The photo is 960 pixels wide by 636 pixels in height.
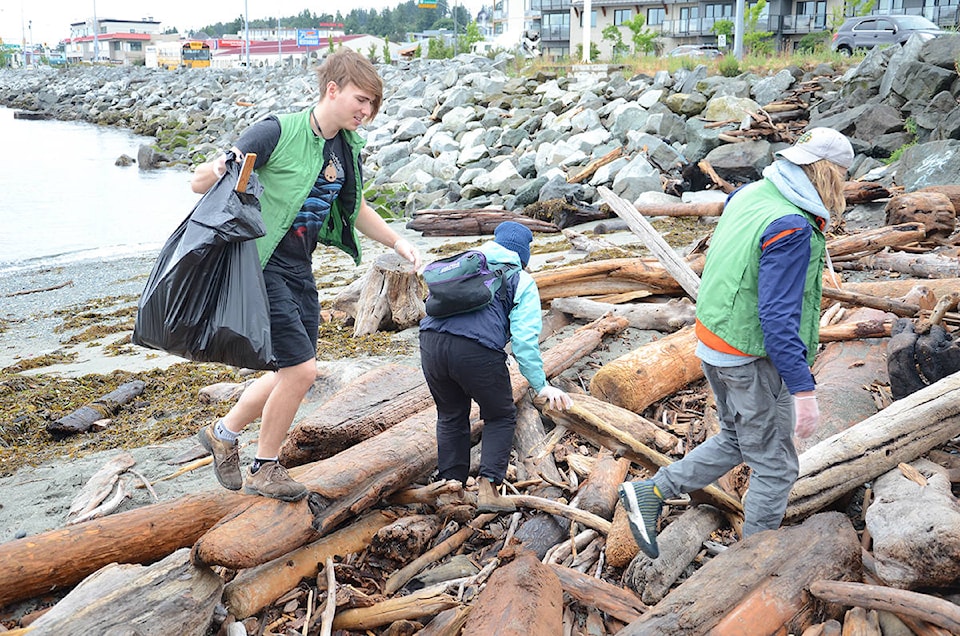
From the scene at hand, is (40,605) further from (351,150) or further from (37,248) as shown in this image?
(37,248)

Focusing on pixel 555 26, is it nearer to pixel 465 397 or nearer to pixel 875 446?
pixel 465 397

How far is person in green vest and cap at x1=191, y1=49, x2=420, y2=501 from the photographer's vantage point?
3617 millimetres

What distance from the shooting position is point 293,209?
365 cm

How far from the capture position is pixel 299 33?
341 feet

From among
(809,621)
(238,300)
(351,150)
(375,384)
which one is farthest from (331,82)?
(809,621)

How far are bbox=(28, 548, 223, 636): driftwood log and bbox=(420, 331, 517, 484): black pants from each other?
4.68 feet

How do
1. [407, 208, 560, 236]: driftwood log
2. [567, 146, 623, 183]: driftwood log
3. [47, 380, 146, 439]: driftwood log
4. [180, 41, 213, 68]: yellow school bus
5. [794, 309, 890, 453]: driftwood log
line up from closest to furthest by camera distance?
[794, 309, 890, 453]: driftwood log → [47, 380, 146, 439]: driftwood log → [407, 208, 560, 236]: driftwood log → [567, 146, 623, 183]: driftwood log → [180, 41, 213, 68]: yellow school bus

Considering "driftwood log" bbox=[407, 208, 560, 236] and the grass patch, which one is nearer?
the grass patch

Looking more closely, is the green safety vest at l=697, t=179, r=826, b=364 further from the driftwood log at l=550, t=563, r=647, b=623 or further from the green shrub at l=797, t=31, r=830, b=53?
the green shrub at l=797, t=31, r=830, b=53

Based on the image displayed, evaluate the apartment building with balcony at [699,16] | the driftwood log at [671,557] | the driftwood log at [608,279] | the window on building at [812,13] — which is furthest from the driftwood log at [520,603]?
the window on building at [812,13]

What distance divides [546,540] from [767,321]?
1.62 m

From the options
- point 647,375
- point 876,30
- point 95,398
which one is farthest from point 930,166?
point 876,30

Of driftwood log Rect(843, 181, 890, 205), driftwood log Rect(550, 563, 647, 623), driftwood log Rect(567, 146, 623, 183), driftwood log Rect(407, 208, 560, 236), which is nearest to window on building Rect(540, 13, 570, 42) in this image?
driftwood log Rect(567, 146, 623, 183)

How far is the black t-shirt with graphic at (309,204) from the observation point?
144 inches
